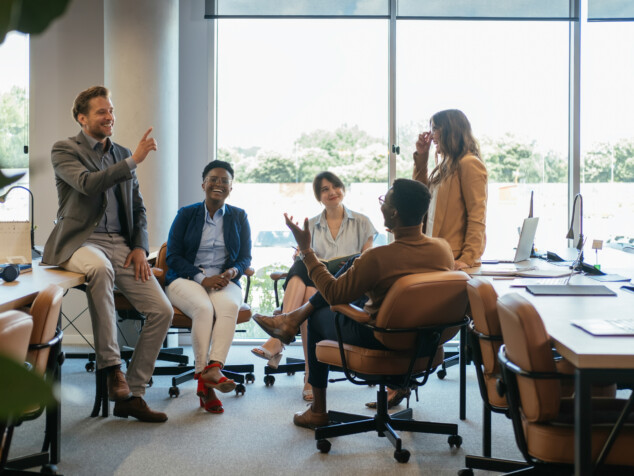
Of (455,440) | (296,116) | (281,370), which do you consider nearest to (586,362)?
(455,440)

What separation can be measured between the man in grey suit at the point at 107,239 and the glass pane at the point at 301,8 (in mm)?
2245

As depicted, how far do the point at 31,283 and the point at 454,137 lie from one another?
2224 millimetres

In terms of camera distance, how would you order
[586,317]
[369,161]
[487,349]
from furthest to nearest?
Answer: [369,161] → [487,349] → [586,317]

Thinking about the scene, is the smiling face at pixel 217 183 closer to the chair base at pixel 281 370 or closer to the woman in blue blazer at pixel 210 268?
the woman in blue blazer at pixel 210 268

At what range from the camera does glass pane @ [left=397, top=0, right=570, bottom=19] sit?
5.61m

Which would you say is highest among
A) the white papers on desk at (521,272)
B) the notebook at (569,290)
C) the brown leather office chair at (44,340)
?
the white papers on desk at (521,272)

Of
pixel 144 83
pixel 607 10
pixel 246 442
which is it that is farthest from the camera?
pixel 607 10

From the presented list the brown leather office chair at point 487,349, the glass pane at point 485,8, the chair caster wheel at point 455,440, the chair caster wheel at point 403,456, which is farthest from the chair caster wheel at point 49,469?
the glass pane at point 485,8

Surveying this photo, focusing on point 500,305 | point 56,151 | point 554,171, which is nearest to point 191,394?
point 56,151

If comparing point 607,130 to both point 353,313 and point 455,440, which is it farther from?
point 353,313

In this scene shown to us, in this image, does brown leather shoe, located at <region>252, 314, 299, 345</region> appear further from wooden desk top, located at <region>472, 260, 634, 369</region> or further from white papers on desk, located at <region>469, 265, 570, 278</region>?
wooden desk top, located at <region>472, 260, 634, 369</region>

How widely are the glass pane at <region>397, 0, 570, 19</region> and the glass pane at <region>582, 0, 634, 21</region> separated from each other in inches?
8.0

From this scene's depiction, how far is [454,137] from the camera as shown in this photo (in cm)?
367

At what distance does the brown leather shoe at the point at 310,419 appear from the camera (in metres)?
3.44
